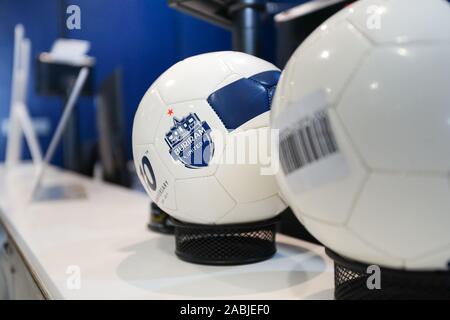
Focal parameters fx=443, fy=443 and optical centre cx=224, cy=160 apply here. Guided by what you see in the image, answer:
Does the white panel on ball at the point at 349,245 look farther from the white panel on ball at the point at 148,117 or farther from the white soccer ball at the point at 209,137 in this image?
the white panel on ball at the point at 148,117

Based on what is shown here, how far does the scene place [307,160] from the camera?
1.44 feet

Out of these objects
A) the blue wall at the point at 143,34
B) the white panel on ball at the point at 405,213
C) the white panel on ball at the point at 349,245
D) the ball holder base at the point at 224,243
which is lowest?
the ball holder base at the point at 224,243

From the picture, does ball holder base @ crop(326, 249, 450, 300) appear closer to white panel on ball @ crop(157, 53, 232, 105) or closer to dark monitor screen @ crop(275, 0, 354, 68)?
white panel on ball @ crop(157, 53, 232, 105)

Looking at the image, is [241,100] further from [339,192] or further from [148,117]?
[339,192]

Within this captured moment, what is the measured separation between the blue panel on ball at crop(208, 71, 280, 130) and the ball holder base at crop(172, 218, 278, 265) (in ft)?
0.52

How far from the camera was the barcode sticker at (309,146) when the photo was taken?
16.4 inches

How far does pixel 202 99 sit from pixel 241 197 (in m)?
0.15

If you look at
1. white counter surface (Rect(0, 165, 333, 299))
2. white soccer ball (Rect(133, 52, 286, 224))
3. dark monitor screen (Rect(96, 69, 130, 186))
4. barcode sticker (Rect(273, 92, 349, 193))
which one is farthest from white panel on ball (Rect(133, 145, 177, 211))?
dark monitor screen (Rect(96, 69, 130, 186))

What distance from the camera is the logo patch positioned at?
0.60 metres

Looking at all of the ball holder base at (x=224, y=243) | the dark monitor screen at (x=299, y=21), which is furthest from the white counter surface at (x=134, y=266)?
the dark monitor screen at (x=299, y=21)

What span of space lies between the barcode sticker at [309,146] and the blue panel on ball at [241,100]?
5.7 inches

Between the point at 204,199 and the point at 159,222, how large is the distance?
35 cm

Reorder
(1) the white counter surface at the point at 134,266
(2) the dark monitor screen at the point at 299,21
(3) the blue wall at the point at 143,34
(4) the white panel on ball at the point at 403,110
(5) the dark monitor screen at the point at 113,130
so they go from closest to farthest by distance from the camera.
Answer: (4) the white panel on ball at the point at 403,110 < (1) the white counter surface at the point at 134,266 < (3) the blue wall at the point at 143,34 < (2) the dark monitor screen at the point at 299,21 < (5) the dark monitor screen at the point at 113,130
